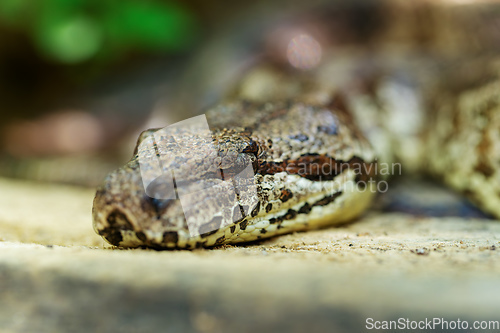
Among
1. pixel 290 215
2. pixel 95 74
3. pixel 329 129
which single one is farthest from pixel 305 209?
pixel 95 74

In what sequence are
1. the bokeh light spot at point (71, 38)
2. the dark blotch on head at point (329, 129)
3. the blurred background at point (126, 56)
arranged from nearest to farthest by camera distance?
the dark blotch on head at point (329, 129) < the blurred background at point (126, 56) < the bokeh light spot at point (71, 38)

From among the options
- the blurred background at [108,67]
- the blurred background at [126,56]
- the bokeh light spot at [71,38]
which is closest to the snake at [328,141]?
the blurred background at [126,56]

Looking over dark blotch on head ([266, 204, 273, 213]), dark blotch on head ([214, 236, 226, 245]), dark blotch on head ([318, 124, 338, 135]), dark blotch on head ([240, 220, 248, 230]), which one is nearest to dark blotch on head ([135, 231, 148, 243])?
dark blotch on head ([214, 236, 226, 245])

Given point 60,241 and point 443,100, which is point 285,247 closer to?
point 60,241

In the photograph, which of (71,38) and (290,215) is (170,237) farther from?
(71,38)

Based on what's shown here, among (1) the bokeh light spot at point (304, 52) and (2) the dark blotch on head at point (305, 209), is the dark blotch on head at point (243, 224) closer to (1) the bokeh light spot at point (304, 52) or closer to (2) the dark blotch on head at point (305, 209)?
(2) the dark blotch on head at point (305, 209)
